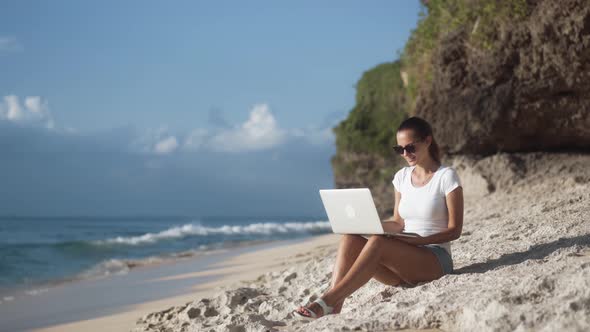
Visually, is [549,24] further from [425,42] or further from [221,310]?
[221,310]

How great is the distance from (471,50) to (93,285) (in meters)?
7.22

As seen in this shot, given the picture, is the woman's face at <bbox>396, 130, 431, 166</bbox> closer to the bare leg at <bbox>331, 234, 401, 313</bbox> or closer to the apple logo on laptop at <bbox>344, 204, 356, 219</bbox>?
the apple logo on laptop at <bbox>344, 204, 356, 219</bbox>

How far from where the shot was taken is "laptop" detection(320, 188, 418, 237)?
429cm

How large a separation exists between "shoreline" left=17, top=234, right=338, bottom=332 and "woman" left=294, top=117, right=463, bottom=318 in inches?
103

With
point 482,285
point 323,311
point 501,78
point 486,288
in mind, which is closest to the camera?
point 486,288

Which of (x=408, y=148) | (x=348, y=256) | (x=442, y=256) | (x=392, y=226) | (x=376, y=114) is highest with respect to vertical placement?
(x=376, y=114)

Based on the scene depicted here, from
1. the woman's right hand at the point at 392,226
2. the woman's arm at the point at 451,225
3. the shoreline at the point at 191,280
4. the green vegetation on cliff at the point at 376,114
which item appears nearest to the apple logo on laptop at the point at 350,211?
the woman's right hand at the point at 392,226

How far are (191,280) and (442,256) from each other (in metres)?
5.67

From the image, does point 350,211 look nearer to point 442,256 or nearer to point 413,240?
point 413,240

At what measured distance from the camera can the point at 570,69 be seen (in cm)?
927

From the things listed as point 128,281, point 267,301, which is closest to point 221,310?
point 267,301

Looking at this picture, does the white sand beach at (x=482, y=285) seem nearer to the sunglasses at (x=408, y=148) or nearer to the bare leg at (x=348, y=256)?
the bare leg at (x=348, y=256)

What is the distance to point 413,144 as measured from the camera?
4.60 meters

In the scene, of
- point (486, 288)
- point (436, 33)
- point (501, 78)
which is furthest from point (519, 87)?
point (486, 288)
